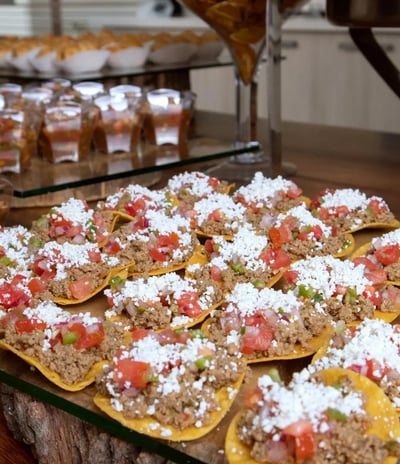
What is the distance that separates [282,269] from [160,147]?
3.54 feet

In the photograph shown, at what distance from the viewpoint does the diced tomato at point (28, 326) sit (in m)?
1.28

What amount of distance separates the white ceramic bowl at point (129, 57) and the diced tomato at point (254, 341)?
2.11 meters

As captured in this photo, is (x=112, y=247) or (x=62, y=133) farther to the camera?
(x=62, y=133)

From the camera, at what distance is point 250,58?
2.47 metres

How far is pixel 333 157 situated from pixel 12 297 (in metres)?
1.49

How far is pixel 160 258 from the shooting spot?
1620 millimetres

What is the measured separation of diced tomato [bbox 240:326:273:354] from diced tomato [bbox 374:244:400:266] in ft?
1.35

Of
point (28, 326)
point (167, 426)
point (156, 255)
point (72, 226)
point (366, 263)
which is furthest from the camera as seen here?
point (72, 226)

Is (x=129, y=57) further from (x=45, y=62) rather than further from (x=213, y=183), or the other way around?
(x=213, y=183)

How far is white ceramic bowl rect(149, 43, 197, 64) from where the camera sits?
3242 mm

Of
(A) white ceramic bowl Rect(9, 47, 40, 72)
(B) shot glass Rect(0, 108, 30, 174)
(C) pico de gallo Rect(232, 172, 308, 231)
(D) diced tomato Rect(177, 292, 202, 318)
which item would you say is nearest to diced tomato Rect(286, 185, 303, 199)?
(C) pico de gallo Rect(232, 172, 308, 231)

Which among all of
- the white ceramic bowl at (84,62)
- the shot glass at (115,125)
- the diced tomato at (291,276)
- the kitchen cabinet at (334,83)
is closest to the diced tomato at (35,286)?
the diced tomato at (291,276)

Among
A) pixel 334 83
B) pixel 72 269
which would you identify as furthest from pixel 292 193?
pixel 334 83

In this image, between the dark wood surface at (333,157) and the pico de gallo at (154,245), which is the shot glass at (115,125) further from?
the pico de gallo at (154,245)
